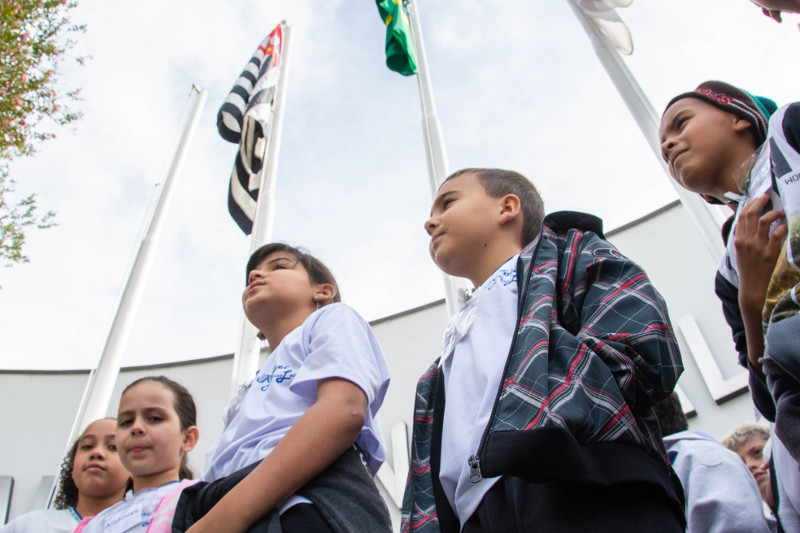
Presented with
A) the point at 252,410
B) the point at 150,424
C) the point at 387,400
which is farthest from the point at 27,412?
the point at 252,410

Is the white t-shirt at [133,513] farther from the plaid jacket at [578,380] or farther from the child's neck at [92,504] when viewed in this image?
the plaid jacket at [578,380]

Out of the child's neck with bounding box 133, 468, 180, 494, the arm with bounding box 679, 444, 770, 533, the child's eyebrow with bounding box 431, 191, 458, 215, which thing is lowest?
the arm with bounding box 679, 444, 770, 533

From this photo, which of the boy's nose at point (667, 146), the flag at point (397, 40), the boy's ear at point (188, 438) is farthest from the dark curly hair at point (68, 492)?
the flag at point (397, 40)

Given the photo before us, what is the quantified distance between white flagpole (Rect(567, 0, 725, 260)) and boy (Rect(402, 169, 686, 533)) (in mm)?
2491

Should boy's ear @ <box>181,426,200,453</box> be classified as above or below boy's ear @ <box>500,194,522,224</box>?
below

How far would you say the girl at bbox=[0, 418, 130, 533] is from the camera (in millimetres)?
2703

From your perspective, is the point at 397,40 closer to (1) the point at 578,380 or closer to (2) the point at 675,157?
(2) the point at 675,157


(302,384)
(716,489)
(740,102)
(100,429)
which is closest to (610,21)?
(740,102)

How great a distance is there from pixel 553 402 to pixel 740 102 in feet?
4.22

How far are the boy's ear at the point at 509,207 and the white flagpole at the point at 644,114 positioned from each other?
194 centimetres

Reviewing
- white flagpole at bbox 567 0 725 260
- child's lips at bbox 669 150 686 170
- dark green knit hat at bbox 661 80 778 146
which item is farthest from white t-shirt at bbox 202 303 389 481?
white flagpole at bbox 567 0 725 260

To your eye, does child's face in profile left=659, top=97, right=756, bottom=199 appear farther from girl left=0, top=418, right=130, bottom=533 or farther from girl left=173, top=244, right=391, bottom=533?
girl left=0, top=418, right=130, bottom=533

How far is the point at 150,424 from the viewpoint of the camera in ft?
7.32

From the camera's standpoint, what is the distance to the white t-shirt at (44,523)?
2643mm
